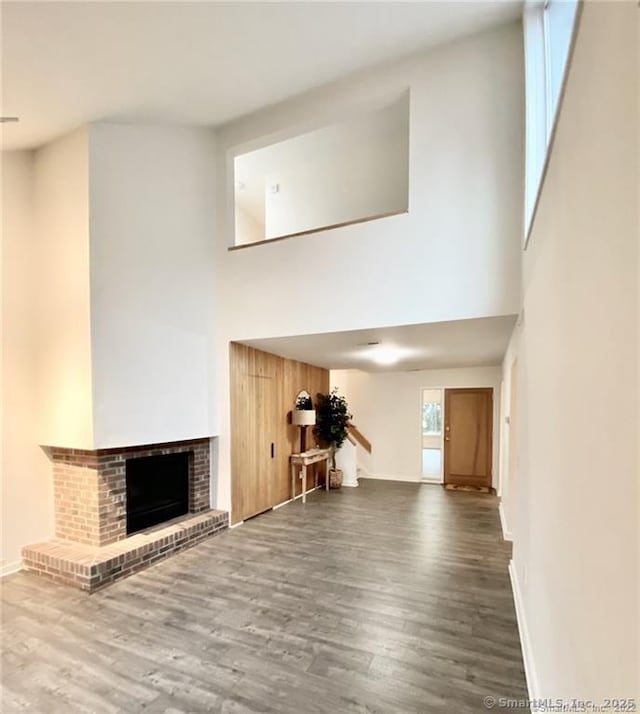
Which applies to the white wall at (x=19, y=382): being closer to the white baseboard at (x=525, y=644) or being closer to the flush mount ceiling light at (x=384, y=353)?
the flush mount ceiling light at (x=384, y=353)

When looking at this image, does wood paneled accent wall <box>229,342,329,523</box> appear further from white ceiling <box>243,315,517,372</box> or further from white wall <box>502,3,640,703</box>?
white wall <box>502,3,640,703</box>

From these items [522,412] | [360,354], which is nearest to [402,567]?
[522,412]

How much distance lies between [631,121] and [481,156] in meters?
3.28

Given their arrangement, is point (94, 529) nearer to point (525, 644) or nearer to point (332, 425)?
point (525, 644)

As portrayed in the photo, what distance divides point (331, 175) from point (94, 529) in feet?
19.8

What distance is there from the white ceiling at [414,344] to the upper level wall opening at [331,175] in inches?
75.5

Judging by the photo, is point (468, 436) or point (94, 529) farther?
point (468, 436)

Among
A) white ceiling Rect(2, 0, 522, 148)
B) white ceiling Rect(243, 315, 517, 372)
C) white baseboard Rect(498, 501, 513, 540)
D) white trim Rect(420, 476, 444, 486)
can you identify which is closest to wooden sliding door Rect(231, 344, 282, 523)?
white ceiling Rect(243, 315, 517, 372)

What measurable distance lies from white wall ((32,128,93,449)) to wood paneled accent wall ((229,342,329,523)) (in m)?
1.83

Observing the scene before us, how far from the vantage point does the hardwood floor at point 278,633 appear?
2213mm

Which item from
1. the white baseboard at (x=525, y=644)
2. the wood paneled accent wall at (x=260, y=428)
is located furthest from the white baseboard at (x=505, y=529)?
the wood paneled accent wall at (x=260, y=428)

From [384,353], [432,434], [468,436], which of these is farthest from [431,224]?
[432,434]

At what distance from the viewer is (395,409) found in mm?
8539

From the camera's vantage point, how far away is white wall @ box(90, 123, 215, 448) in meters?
3.88
